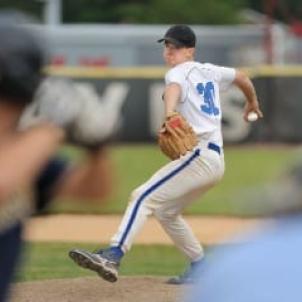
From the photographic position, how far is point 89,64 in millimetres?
34219

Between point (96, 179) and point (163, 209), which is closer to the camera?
point (96, 179)

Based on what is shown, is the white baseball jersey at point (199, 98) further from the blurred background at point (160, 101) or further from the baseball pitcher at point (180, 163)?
the blurred background at point (160, 101)

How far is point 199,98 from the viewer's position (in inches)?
342

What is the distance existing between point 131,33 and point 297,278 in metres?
33.5

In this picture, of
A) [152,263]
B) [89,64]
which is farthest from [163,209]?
[89,64]

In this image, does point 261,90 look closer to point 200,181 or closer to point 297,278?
point 200,181

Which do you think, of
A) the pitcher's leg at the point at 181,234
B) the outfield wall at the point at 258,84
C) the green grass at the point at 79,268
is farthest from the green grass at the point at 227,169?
the pitcher's leg at the point at 181,234

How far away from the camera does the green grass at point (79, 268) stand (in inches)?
400

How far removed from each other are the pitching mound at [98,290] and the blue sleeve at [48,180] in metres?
4.83

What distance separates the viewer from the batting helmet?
305 cm

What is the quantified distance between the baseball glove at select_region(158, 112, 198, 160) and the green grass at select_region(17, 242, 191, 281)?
64.9 inches

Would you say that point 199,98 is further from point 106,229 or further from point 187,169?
point 106,229

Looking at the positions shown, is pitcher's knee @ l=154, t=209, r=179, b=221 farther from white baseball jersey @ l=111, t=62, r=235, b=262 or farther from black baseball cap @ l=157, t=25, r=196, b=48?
black baseball cap @ l=157, t=25, r=196, b=48

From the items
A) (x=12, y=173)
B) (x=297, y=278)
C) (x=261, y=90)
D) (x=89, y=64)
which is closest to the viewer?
(x=297, y=278)
